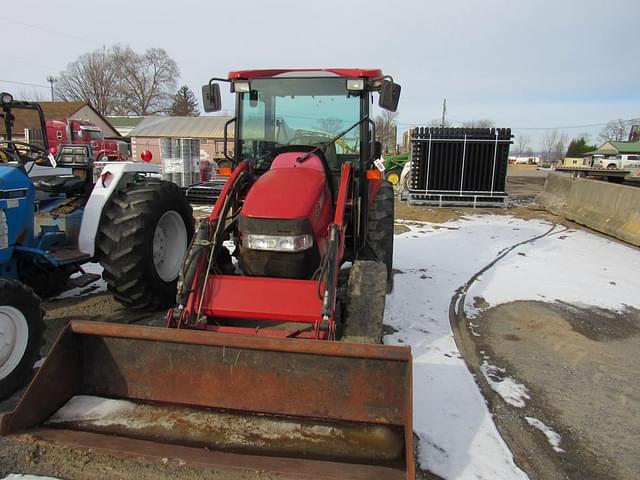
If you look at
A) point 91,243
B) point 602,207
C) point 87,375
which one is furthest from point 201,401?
point 602,207

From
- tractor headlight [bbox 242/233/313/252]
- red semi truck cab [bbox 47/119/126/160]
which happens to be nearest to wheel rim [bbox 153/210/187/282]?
tractor headlight [bbox 242/233/313/252]

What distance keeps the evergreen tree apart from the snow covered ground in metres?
60.5

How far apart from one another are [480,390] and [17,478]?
117 inches

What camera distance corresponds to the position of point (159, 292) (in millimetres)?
4652

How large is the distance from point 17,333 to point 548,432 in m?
3.59

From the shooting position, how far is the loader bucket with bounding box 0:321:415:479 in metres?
2.55

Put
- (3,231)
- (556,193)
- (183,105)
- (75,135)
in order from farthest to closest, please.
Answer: (183,105) → (75,135) → (556,193) → (3,231)

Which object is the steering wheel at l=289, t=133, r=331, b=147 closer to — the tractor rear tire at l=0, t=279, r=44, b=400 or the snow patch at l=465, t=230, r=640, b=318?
the snow patch at l=465, t=230, r=640, b=318

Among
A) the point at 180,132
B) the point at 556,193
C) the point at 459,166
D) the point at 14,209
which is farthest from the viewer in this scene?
the point at 180,132

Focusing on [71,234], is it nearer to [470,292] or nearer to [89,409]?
[89,409]

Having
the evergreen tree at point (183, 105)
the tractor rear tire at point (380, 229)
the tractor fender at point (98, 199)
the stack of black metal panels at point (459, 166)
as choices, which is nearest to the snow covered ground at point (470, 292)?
the tractor rear tire at point (380, 229)

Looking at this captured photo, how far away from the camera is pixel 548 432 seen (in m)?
3.08

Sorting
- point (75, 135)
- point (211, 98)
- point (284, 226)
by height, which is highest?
point (211, 98)

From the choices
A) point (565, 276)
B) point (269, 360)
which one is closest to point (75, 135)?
point (565, 276)
